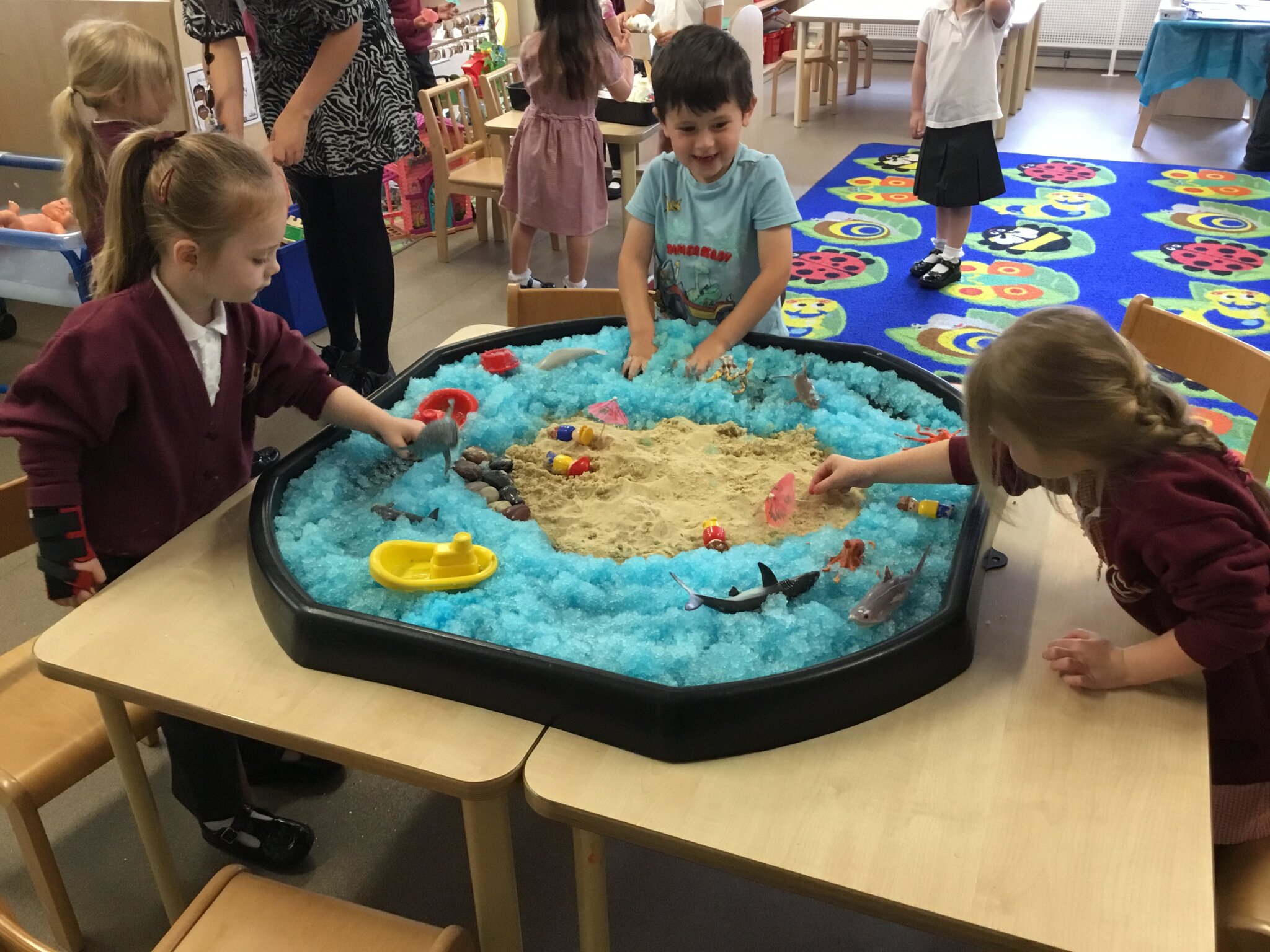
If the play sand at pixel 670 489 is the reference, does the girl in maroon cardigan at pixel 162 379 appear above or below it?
above

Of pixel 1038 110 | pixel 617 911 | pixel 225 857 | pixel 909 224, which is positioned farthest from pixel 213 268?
pixel 1038 110

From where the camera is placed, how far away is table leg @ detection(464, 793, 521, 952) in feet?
3.16

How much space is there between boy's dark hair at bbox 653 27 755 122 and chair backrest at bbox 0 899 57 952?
1.45 metres

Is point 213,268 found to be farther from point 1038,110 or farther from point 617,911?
point 1038,110

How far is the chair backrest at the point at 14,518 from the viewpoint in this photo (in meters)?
1.34

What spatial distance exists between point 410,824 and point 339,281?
150 cm

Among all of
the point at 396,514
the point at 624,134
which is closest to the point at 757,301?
the point at 396,514

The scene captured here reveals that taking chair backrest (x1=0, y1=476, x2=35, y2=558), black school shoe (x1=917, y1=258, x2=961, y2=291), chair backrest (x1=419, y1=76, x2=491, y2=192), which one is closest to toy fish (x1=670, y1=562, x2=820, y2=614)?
chair backrest (x1=0, y1=476, x2=35, y2=558)

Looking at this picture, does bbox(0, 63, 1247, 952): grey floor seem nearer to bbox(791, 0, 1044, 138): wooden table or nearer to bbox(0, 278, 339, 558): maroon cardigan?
bbox(0, 278, 339, 558): maroon cardigan

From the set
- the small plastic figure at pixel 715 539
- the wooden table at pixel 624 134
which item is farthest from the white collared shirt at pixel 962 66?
the small plastic figure at pixel 715 539

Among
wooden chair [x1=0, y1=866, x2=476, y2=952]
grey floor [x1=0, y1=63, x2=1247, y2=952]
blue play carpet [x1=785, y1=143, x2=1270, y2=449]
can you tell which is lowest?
grey floor [x1=0, y1=63, x2=1247, y2=952]

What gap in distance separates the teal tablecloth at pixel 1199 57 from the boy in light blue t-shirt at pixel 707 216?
425 centimetres

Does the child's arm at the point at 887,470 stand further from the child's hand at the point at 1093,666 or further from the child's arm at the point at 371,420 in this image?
the child's arm at the point at 371,420

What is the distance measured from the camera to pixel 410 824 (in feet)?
5.20
